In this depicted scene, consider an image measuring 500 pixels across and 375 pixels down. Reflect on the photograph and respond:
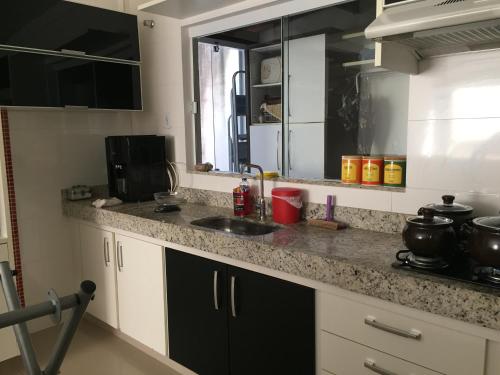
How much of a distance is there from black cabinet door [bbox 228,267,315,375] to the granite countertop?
9 cm

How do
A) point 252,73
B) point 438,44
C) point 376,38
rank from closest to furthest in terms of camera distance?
point 376,38, point 438,44, point 252,73

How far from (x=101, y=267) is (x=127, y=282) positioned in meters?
0.29

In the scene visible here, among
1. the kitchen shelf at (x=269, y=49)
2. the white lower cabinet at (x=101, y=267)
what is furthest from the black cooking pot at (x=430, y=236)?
the kitchen shelf at (x=269, y=49)

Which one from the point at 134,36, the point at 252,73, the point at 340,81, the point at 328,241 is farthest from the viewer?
the point at 252,73

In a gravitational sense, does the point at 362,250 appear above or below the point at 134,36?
below

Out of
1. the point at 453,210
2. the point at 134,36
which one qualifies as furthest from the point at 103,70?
the point at 453,210

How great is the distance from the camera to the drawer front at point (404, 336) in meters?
1.15

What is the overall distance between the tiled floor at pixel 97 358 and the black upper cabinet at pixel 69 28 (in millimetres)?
1797

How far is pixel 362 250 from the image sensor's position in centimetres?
150

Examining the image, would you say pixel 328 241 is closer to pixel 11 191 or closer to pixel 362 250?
pixel 362 250

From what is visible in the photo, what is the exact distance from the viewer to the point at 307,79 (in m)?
3.39

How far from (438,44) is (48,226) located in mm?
2500

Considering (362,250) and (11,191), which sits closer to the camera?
(362,250)

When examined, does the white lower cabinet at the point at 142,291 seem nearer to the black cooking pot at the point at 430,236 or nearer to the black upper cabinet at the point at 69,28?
the black upper cabinet at the point at 69,28
